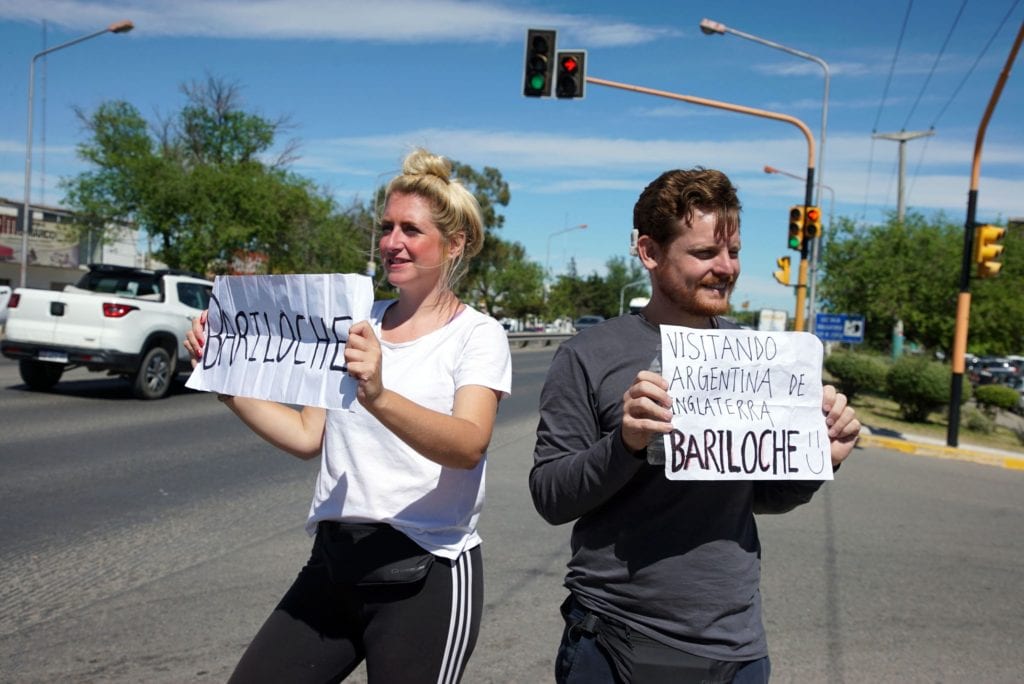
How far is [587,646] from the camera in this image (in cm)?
216

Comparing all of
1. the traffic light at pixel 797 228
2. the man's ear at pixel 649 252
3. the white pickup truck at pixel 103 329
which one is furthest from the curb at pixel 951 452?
the man's ear at pixel 649 252

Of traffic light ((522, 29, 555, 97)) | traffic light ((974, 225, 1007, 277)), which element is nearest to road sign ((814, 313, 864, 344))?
traffic light ((974, 225, 1007, 277))

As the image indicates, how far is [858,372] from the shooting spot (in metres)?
22.2

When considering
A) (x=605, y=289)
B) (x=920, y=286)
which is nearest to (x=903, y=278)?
(x=920, y=286)

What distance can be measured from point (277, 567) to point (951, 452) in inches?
455

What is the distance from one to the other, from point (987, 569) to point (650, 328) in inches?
222

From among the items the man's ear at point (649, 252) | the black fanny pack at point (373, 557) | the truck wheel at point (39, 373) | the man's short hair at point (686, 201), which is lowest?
the truck wheel at point (39, 373)

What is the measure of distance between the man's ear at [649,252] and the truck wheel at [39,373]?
13.2m

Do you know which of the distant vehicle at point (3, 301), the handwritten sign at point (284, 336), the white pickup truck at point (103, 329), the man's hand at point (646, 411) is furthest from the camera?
the distant vehicle at point (3, 301)

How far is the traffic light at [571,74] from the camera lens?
1477cm

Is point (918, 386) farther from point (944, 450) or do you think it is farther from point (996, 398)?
point (996, 398)

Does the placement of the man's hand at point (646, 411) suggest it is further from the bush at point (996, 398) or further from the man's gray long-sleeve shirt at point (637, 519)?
the bush at point (996, 398)

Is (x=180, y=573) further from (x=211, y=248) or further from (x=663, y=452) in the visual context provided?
(x=211, y=248)

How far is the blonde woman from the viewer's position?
2.25 meters
